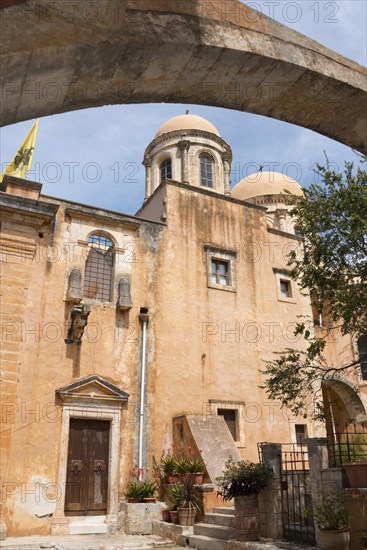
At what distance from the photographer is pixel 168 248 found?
16750mm

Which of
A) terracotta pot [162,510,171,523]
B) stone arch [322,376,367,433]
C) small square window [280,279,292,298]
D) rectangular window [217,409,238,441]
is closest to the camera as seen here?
terracotta pot [162,510,171,523]

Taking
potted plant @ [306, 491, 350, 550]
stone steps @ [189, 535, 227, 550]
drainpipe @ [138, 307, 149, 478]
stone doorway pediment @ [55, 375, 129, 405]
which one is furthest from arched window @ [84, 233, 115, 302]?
potted plant @ [306, 491, 350, 550]

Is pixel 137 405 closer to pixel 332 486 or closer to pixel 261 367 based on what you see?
pixel 261 367

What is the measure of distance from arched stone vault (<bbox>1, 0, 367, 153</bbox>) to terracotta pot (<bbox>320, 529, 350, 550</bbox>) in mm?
6250

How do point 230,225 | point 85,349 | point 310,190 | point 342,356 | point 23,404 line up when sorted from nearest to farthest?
point 310,190
point 23,404
point 85,349
point 230,225
point 342,356

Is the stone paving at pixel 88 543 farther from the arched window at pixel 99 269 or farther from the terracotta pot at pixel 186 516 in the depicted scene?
the arched window at pixel 99 269

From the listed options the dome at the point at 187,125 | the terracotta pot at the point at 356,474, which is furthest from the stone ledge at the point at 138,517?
the dome at the point at 187,125

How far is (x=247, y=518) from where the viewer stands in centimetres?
941

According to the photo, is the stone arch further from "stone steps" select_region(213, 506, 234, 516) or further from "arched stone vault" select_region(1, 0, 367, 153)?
"arched stone vault" select_region(1, 0, 367, 153)

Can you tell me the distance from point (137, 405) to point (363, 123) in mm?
11757

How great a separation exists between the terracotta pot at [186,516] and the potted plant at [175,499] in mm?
276

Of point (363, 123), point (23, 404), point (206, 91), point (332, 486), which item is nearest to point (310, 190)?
point (332, 486)

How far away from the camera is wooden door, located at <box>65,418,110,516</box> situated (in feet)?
42.4

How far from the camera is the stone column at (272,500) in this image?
9273 mm
